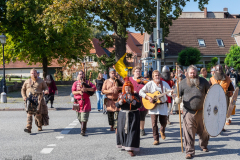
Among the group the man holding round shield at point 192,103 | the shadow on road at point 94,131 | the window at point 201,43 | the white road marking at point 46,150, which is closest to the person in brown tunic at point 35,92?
the shadow on road at point 94,131

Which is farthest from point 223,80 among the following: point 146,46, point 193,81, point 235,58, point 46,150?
point 146,46

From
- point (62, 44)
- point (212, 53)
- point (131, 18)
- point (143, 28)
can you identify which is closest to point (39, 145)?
point (131, 18)

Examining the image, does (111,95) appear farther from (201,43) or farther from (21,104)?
(201,43)

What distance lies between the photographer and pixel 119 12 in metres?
18.7

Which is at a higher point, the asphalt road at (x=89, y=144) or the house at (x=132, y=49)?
the house at (x=132, y=49)

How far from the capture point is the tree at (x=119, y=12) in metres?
18.7

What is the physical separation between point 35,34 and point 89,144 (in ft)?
85.5

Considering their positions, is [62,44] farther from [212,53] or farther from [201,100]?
[201,100]

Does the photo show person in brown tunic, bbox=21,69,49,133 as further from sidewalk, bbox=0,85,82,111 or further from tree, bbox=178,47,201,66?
tree, bbox=178,47,201,66

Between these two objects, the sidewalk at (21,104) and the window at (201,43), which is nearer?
the sidewalk at (21,104)

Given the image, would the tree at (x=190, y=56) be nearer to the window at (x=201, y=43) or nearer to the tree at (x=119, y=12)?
the window at (x=201, y=43)

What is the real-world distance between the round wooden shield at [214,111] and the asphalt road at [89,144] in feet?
1.99

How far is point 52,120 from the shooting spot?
38.0 ft

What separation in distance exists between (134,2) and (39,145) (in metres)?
13.2
